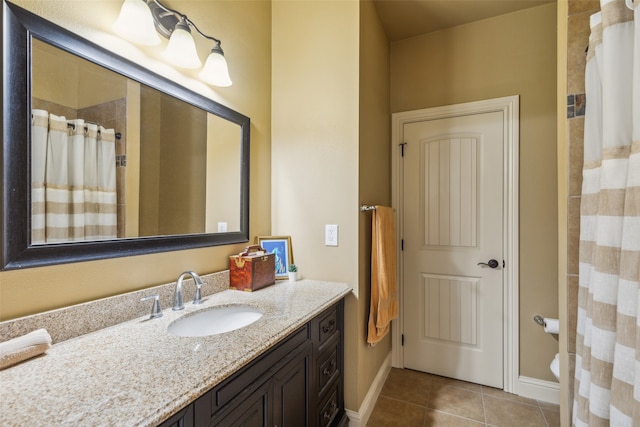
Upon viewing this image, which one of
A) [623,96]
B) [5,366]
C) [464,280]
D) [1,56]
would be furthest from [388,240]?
[1,56]

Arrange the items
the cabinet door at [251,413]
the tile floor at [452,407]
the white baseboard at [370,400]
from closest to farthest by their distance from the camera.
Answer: the cabinet door at [251,413], the white baseboard at [370,400], the tile floor at [452,407]

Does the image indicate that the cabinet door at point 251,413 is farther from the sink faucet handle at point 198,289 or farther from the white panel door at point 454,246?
the white panel door at point 454,246

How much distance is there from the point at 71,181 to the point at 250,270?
840 mm

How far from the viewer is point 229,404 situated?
84 cm

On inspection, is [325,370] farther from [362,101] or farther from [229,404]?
[362,101]

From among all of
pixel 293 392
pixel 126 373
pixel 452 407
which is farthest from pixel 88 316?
pixel 452 407

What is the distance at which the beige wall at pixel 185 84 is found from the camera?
0.90m

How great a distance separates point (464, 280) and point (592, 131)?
1565 mm

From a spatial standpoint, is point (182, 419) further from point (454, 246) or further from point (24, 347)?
point (454, 246)

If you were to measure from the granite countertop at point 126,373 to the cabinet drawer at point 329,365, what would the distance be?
0.44 metres

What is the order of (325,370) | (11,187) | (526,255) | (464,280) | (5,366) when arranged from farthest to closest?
(464,280)
(526,255)
(325,370)
(11,187)
(5,366)

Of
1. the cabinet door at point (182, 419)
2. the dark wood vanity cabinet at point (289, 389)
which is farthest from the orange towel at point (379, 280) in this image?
the cabinet door at point (182, 419)

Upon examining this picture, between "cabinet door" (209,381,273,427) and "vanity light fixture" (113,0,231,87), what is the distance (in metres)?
1.40

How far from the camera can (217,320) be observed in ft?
4.29
